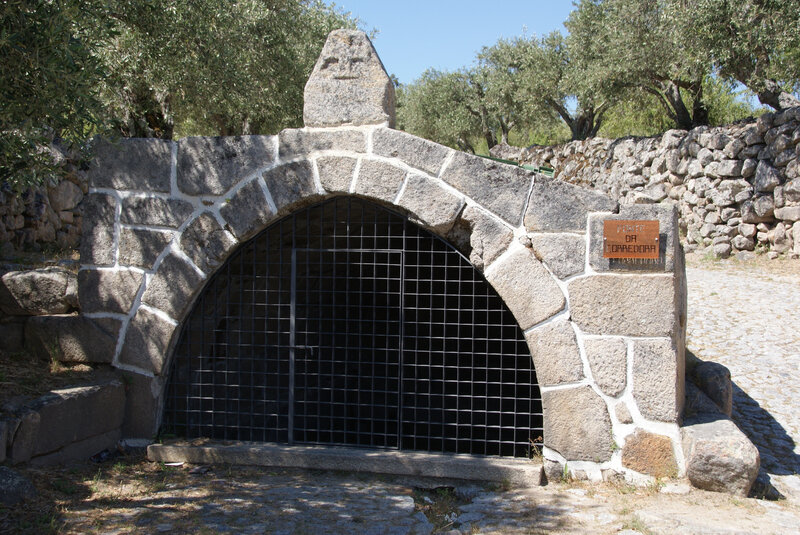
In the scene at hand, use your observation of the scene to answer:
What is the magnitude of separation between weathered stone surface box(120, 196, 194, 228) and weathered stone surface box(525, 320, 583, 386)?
2586mm

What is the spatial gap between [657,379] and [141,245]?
362cm

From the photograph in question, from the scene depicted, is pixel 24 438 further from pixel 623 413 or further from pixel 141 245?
pixel 623 413

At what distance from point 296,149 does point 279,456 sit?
2.13 metres

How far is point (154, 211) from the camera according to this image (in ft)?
15.3

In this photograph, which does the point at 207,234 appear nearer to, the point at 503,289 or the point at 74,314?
the point at 74,314

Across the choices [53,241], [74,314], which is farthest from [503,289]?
[53,241]

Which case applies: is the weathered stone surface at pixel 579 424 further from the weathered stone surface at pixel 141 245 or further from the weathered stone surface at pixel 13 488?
the weathered stone surface at pixel 13 488

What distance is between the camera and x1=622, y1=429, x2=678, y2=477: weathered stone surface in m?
3.97

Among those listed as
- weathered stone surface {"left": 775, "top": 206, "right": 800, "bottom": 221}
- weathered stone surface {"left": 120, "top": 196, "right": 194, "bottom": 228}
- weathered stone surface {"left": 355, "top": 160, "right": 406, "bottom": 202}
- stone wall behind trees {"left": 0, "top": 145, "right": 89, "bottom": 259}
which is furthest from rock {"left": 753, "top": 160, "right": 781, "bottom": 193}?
stone wall behind trees {"left": 0, "top": 145, "right": 89, "bottom": 259}

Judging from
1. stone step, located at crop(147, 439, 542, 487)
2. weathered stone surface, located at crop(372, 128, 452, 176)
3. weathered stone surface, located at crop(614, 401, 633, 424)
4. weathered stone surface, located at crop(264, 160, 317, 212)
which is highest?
weathered stone surface, located at crop(372, 128, 452, 176)

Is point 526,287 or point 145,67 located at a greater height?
point 145,67

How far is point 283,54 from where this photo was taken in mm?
11875

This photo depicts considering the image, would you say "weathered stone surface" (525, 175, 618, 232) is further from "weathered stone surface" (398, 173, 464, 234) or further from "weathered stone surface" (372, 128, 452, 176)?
"weathered stone surface" (372, 128, 452, 176)

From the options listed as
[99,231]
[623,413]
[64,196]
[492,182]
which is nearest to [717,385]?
[623,413]
